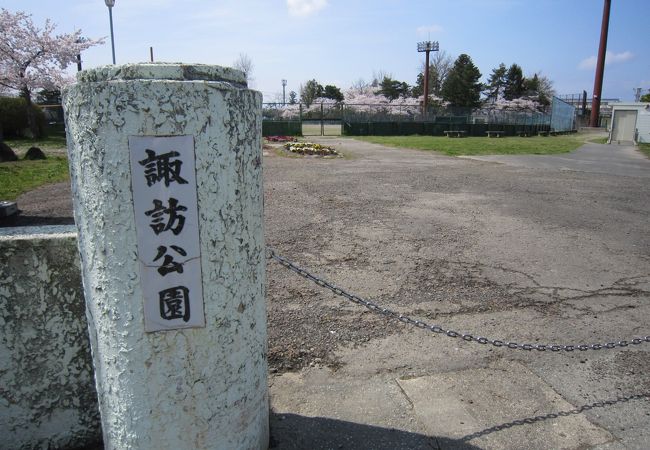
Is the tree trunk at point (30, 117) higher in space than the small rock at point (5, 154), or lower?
higher

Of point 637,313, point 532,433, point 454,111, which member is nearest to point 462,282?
point 637,313

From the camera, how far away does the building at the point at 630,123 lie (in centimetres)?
2500

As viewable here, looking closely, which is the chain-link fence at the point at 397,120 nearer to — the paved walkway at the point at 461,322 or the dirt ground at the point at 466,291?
the dirt ground at the point at 466,291

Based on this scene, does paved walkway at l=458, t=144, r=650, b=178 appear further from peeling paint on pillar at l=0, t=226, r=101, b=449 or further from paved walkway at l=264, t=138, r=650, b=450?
peeling paint on pillar at l=0, t=226, r=101, b=449

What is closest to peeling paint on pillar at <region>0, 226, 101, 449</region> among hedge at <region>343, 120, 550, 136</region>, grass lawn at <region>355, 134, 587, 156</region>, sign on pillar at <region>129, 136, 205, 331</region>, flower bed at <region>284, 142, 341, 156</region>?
sign on pillar at <region>129, 136, 205, 331</region>

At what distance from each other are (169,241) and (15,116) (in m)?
27.6

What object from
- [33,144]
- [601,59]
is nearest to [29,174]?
[33,144]

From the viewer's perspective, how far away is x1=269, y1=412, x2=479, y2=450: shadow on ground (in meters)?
2.33

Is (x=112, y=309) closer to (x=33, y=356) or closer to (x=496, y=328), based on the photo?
(x=33, y=356)

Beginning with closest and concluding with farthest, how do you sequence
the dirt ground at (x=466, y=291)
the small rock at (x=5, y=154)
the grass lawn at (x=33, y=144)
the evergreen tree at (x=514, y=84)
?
the dirt ground at (x=466, y=291), the small rock at (x=5, y=154), the grass lawn at (x=33, y=144), the evergreen tree at (x=514, y=84)

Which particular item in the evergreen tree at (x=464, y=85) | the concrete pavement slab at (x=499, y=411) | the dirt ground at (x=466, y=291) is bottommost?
the concrete pavement slab at (x=499, y=411)

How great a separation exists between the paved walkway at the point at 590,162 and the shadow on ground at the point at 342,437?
44.3 ft

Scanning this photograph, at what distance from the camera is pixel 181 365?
1762 mm

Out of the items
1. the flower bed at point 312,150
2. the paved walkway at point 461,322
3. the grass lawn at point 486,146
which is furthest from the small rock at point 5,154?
the grass lawn at point 486,146
